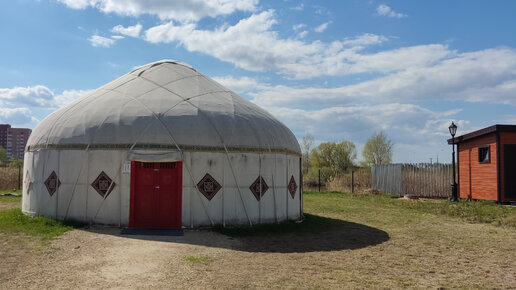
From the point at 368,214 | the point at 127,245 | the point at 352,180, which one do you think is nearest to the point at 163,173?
the point at 127,245

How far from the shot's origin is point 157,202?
31.0 ft

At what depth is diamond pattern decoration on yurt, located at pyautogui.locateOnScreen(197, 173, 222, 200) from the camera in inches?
375

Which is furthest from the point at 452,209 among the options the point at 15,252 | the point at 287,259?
the point at 15,252

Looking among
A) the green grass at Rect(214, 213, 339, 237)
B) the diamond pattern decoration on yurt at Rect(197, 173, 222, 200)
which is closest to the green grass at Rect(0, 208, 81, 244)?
the diamond pattern decoration on yurt at Rect(197, 173, 222, 200)

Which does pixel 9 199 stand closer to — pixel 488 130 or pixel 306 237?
pixel 306 237

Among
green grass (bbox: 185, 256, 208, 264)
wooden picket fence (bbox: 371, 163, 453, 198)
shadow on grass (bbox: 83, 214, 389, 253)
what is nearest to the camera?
green grass (bbox: 185, 256, 208, 264)

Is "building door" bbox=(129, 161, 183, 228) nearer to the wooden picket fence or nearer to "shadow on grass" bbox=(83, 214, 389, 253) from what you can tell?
"shadow on grass" bbox=(83, 214, 389, 253)

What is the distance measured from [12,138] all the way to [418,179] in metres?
102

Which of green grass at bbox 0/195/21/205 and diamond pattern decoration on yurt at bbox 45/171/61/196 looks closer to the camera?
diamond pattern decoration on yurt at bbox 45/171/61/196

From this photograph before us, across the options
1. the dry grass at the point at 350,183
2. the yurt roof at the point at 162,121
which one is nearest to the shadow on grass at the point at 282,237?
the yurt roof at the point at 162,121

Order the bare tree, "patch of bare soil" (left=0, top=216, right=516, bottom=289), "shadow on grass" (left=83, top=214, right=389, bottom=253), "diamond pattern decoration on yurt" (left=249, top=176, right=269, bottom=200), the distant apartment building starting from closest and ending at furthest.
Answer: "patch of bare soil" (left=0, top=216, right=516, bottom=289) < "shadow on grass" (left=83, top=214, right=389, bottom=253) < "diamond pattern decoration on yurt" (left=249, top=176, right=269, bottom=200) < the bare tree < the distant apartment building

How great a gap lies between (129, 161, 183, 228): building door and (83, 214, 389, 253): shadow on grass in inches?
22.7

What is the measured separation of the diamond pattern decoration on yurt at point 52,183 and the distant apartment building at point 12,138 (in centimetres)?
9686

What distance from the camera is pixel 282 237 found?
9.10 metres
